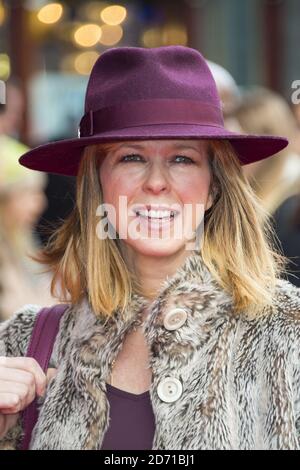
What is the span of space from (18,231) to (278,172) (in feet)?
5.34

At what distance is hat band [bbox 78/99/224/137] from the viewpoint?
7.73 ft

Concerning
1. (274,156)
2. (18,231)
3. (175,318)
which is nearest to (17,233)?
(18,231)

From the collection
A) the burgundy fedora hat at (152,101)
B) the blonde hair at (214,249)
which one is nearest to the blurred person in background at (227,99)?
the blonde hair at (214,249)

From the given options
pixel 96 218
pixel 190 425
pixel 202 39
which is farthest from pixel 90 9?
pixel 190 425

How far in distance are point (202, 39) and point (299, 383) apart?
6356mm

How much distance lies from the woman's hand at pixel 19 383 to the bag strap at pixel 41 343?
3.5 inches

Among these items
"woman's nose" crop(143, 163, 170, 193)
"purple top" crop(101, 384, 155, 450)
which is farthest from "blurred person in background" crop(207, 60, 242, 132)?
"purple top" crop(101, 384, 155, 450)

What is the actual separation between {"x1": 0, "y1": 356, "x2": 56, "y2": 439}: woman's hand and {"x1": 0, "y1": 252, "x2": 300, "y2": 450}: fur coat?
0.32 feet

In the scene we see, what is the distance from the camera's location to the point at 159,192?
7.83 feet

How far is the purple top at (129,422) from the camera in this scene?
7.40 ft

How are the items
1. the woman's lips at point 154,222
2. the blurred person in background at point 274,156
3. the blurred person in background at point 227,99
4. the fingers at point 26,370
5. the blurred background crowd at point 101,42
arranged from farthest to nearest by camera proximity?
1. the blurred background crowd at point 101,42
2. the blurred person in background at point 227,99
3. the blurred person in background at point 274,156
4. the woman's lips at point 154,222
5. the fingers at point 26,370

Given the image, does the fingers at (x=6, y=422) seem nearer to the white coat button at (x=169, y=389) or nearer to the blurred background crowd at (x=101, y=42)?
the white coat button at (x=169, y=389)

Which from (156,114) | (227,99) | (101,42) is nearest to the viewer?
(156,114)

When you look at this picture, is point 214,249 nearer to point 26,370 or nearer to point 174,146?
point 174,146
